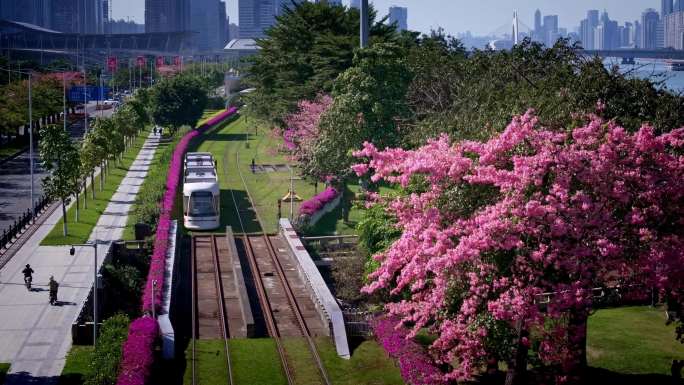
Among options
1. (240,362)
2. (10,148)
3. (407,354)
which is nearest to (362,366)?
(407,354)

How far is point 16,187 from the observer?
2901 inches

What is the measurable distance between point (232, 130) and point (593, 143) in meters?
98.1

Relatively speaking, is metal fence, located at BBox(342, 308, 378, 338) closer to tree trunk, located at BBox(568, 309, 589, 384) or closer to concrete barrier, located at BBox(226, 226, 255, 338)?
concrete barrier, located at BBox(226, 226, 255, 338)

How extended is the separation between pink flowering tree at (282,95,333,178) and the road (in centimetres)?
1855

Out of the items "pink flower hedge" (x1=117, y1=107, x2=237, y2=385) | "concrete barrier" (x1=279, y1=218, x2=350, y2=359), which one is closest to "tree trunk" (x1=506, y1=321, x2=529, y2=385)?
"concrete barrier" (x1=279, y1=218, x2=350, y2=359)

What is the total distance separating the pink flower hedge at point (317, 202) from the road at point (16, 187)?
17873mm

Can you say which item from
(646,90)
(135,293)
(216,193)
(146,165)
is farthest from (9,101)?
(646,90)

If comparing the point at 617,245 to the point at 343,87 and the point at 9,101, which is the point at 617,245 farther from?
the point at 9,101

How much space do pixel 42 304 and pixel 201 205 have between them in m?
16.0

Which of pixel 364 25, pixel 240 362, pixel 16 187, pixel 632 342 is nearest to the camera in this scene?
pixel 240 362

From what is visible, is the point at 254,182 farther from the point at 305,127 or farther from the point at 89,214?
the point at 89,214

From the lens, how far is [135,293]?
1634 inches

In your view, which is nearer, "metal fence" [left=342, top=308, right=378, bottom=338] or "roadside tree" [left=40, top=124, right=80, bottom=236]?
"metal fence" [left=342, top=308, right=378, bottom=338]

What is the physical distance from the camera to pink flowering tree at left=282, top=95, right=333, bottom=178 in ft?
195
